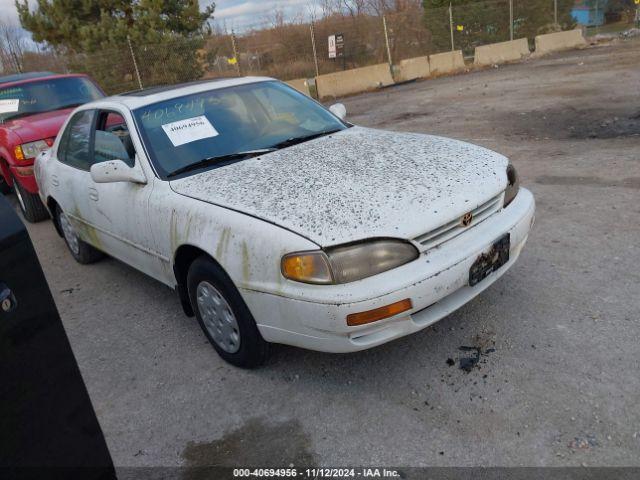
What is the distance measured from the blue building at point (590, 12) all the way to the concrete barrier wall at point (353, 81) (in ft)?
42.7

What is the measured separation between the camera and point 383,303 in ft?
7.79

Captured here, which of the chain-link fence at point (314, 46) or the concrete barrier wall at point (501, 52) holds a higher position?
the chain-link fence at point (314, 46)

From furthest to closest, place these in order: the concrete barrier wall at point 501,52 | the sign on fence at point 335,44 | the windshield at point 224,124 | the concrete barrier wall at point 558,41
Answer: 1. the concrete barrier wall at point 558,41
2. the concrete barrier wall at point 501,52
3. the sign on fence at point 335,44
4. the windshield at point 224,124

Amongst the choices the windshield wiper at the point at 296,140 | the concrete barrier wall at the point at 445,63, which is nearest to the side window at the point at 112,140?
the windshield wiper at the point at 296,140

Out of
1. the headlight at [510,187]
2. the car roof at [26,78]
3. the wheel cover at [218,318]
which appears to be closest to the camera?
the wheel cover at [218,318]

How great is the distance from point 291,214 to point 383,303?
2.04ft

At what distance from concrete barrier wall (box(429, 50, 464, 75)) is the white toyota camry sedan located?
15532 mm

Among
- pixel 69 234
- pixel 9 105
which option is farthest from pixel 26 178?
pixel 69 234

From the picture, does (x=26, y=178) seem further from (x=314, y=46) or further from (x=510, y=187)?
(x=314, y=46)

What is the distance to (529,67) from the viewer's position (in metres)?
16.2

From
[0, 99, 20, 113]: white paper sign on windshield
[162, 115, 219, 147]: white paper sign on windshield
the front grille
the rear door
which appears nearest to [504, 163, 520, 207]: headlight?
the front grille

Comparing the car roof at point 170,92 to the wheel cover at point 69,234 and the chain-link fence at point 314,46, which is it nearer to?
the wheel cover at point 69,234

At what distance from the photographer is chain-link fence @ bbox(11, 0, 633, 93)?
1593 centimetres

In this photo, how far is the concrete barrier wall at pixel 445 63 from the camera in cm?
1833
